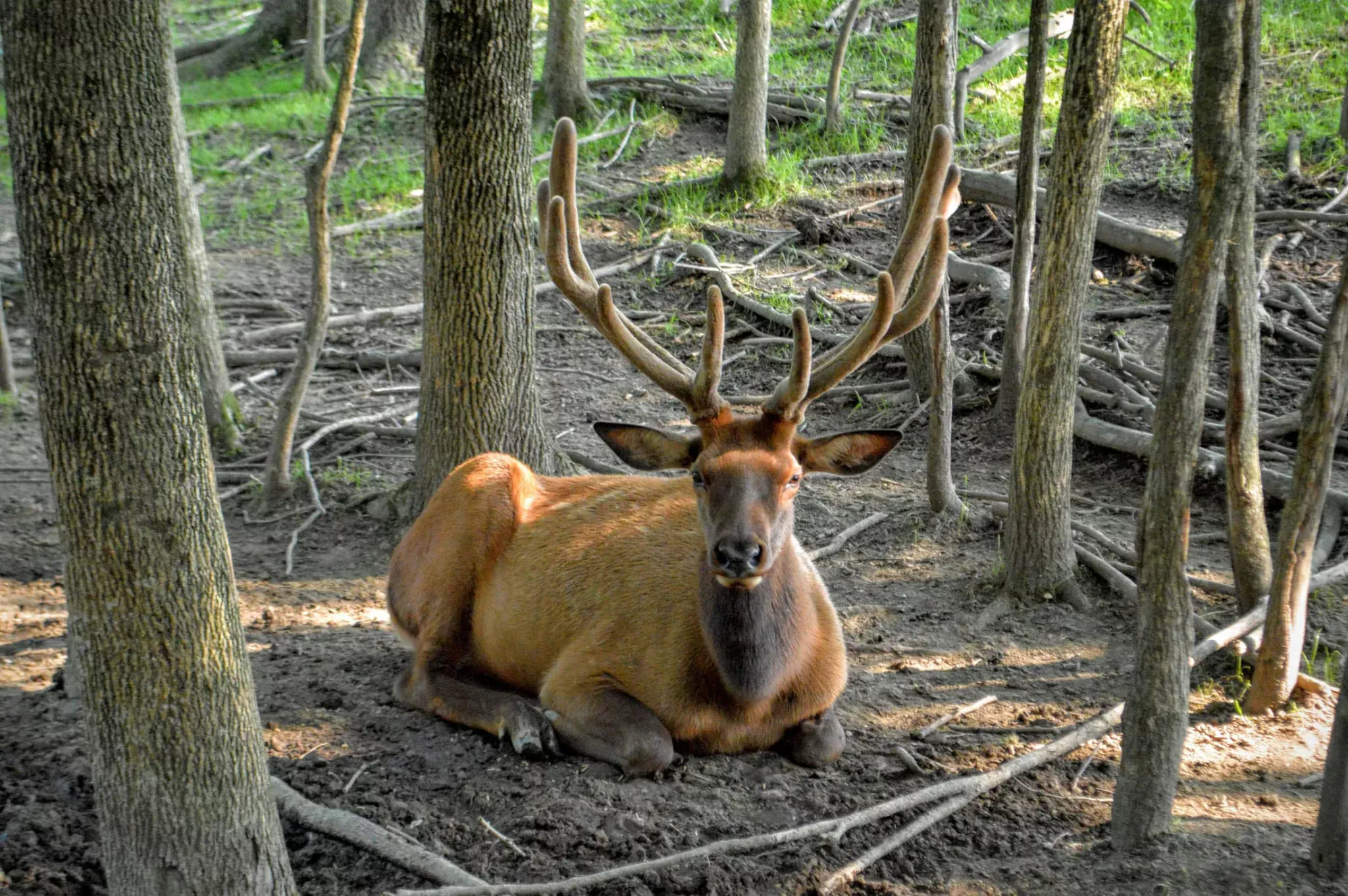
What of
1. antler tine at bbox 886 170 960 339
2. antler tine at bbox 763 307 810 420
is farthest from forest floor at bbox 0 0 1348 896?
antler tine at bbox 886 170 960 339

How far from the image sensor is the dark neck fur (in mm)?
5148

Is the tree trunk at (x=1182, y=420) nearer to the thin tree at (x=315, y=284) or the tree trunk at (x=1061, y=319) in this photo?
the tree trunk at (x=1061, y=319)

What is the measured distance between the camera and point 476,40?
6.49 metres

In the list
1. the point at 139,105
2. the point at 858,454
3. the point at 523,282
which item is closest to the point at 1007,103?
the point at 523,282

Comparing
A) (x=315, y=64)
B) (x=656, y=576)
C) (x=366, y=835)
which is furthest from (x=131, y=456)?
(x=315, y=64)

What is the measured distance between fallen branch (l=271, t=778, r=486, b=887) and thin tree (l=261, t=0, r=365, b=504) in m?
3.64

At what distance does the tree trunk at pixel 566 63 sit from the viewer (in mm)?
14617

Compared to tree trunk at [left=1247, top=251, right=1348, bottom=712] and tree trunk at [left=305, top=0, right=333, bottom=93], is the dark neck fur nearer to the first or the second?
tree trunk at [left=1247, top=251, right=1348, bottom=712]

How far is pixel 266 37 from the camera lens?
20.4m

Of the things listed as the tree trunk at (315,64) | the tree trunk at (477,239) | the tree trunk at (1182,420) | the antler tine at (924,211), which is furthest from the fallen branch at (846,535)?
the tree trunk at (315,64)

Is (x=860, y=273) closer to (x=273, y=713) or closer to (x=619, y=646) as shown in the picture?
(x=619, y=646)

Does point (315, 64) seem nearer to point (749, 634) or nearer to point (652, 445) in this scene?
point (652, 445)

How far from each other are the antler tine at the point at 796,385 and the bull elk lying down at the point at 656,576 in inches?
0.5

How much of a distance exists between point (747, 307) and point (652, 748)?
256 inches
